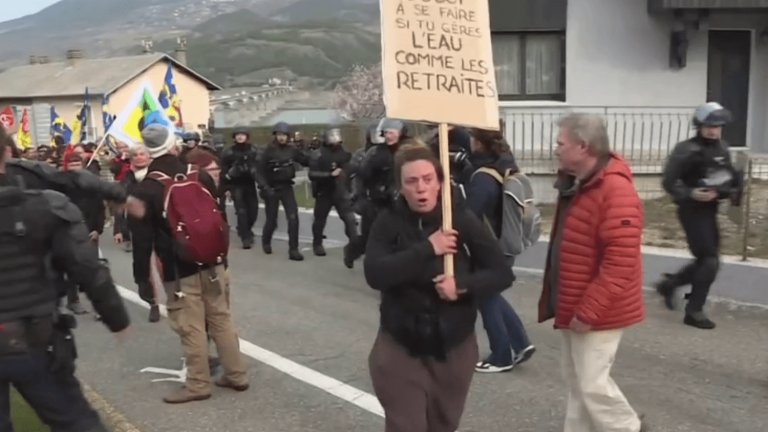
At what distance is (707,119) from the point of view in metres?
6.12

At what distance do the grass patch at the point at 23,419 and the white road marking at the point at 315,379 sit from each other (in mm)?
1788

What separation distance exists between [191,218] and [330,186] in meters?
5.57

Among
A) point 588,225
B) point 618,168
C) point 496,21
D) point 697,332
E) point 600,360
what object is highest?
point 496,21

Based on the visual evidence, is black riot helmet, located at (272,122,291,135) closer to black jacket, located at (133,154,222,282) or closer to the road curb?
black jacket, located at (133,154,222,282)

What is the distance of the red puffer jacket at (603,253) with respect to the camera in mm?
3682

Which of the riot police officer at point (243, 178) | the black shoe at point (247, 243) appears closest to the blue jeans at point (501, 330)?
the riot police officer at point (243, 178)

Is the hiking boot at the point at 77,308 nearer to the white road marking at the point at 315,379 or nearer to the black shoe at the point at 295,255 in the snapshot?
the white road marking at the point at 315,379

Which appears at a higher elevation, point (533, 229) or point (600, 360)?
point (533, 229)

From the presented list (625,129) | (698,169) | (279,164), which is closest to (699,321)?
(698,169)

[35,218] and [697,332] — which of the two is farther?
[697,332]

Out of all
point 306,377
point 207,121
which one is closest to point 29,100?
point 207,121

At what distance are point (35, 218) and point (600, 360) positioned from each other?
8.86ft

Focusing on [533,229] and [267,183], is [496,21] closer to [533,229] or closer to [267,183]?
[267,183]

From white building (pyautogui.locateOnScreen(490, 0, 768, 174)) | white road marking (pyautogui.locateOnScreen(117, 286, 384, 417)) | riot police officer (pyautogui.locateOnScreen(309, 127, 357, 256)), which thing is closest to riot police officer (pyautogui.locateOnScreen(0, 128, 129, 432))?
white road marking (pyautogui.locateOnScreen(117, 286, 384, 417))
